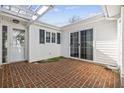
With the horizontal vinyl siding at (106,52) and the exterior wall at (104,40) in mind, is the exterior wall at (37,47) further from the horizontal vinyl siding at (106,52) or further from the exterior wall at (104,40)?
the horizontal vinyl siding at (106,52)

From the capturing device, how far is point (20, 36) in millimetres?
7348

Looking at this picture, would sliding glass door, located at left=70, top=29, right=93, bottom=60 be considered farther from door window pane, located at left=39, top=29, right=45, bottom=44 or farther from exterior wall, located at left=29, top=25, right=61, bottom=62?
door window pane, located at left=39, top=29, right=45, bottom=44

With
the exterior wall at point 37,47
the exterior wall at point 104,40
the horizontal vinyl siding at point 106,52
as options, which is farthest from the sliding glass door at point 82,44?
the exterior wall at point 37,47

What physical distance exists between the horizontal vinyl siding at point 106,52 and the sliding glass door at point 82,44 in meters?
0.64

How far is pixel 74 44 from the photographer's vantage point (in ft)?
29.5

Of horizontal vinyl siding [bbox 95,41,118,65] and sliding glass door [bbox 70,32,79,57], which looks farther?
sliding glass door [bbox 70,32,79,57]

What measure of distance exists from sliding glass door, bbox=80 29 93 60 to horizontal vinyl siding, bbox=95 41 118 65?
0.60 meters

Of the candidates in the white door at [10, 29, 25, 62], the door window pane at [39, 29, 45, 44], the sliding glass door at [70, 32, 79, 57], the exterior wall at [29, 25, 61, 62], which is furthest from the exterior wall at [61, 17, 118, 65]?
the white door at [10, 29, 25, 62]

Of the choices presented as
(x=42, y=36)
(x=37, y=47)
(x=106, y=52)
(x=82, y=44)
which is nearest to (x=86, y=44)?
(x=82, y=44)

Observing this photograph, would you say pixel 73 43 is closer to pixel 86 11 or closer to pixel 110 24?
pixel 110 24

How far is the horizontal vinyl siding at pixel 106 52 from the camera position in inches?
241

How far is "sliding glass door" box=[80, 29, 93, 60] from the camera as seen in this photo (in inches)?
295

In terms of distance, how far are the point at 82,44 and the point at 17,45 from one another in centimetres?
405

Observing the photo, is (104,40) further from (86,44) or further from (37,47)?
(37,47)
